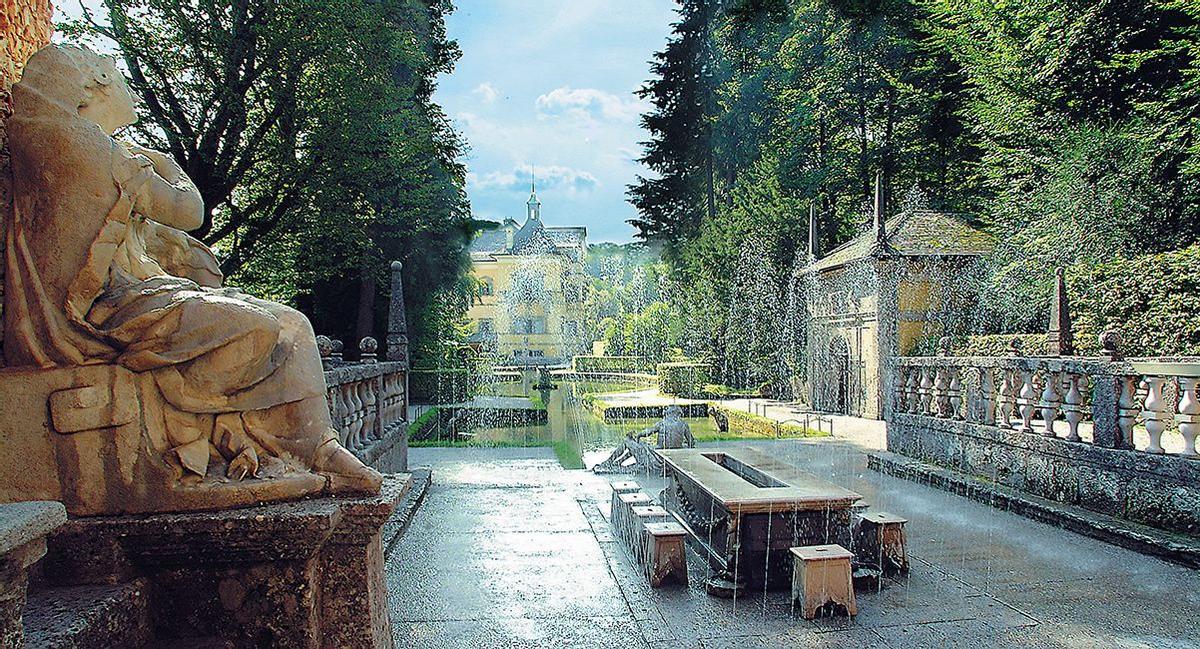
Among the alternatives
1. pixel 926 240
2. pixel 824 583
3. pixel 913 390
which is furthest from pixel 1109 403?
pixel 926 240

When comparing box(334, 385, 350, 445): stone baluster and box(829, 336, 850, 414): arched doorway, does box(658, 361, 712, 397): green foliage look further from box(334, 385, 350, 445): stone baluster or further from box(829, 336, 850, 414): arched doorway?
box(334, 385, 350, 445): stone baluster

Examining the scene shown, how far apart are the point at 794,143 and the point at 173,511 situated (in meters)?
29.3

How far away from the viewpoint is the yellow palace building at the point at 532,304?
52969 mm

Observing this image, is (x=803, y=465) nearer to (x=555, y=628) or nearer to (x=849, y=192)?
(x=555, y=628)

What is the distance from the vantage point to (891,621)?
4.55m

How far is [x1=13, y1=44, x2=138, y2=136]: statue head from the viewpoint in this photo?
267 centimetres

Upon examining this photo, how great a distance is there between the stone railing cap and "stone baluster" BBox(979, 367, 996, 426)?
9.09 metres

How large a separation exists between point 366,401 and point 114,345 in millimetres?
5162

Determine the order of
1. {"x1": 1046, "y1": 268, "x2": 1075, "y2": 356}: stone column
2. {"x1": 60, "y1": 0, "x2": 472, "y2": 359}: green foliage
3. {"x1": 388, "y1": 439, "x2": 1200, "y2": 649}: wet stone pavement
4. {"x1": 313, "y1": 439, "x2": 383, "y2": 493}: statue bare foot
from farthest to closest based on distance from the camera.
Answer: {"x1": 60, "y1": 0, "x2": 472, "y2": 359}: green foliage, {"x1": 1046, "y1": 268, "x2": 1075, "y2": 356}: stone column, {"x1": 388, "y1": 439, "x2": 1200, "y2": 649}: wet stone pavement, {"x1": 313, "y1": 439, "x2": 383, "y2": 493}: statue bare foot

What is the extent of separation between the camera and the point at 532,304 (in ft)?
188

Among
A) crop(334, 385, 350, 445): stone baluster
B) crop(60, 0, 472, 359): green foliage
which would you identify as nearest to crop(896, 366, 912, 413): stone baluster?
crop(334, 385, 350, 445): stone baluster

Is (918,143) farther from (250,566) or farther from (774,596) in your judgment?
(250,566)

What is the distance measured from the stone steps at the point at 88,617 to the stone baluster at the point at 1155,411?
7226mm

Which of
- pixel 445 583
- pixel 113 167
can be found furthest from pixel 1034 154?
pixel 113 167
